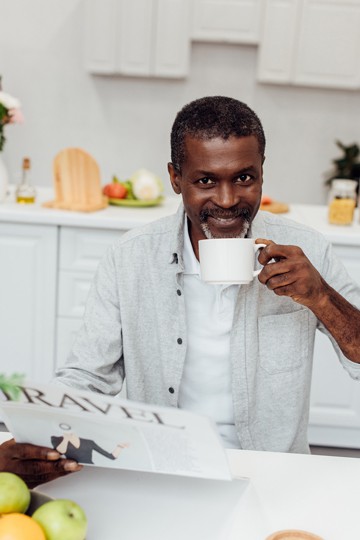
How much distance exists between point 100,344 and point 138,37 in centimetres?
280

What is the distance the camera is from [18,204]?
2631mm

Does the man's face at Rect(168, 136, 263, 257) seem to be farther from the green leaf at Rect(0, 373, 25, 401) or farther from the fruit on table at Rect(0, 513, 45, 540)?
the fruit on table at Rect(0, 513, 45, 540)

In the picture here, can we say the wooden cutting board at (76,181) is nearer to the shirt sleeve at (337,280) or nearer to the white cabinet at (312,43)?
the shirt sleeve at (337,280)

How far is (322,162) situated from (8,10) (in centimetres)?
206

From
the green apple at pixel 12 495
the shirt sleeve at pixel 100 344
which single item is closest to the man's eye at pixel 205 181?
the shirt sleeve at pixel 100 344

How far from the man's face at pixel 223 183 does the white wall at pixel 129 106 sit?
306 centimetres

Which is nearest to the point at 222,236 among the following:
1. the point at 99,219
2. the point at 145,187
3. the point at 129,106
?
the point at 99,219

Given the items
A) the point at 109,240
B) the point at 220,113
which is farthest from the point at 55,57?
the point at 220,113

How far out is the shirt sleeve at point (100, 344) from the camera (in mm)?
1354

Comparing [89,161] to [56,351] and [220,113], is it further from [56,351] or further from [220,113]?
[220,113]

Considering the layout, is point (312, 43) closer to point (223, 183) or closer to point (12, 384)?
point (223, 183)

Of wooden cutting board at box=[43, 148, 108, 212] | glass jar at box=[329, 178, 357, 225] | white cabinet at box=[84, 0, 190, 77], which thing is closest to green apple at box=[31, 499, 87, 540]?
wooden cutting board at box=[43, 148, 108, 212]

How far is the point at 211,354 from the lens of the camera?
1416 millimetres

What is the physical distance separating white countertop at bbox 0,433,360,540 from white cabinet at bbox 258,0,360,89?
3067 millimetres
